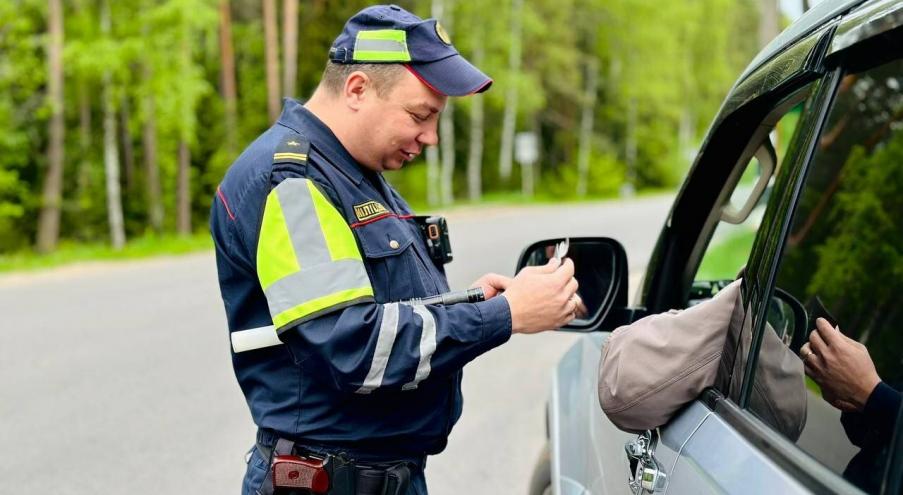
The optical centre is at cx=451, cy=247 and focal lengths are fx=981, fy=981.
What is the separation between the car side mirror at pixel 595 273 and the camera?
225cm

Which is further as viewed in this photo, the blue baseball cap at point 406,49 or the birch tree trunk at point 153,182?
the birch tree trunk at point 153,182

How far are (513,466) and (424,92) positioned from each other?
3.54 metres

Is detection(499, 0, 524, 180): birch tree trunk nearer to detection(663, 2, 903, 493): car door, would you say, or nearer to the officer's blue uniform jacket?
detection(663, 2, 903, 493): car door

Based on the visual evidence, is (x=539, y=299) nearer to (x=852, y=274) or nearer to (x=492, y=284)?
(x=492, y=284)

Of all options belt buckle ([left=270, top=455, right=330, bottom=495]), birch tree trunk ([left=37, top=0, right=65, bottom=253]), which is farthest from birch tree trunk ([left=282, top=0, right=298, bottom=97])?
belt buckle ([left=270, top=455, right=330, bottom=495])

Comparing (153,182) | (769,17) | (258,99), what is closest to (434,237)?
(769,17)

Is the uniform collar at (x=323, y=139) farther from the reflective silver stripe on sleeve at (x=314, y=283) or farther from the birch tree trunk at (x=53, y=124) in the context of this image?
the birch tree trunk at (x=53, y=124)

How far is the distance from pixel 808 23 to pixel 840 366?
69 centimetres

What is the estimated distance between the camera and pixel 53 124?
2117 centimetres

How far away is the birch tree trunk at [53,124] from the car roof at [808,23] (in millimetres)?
20484

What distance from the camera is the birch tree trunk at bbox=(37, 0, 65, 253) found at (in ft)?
67.4

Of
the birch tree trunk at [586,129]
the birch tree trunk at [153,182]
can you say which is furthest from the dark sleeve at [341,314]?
the birch tree trunk at [586,129]

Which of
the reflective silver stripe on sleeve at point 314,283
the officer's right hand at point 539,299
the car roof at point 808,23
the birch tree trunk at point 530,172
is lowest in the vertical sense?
the birch tree trunk at point 530,172

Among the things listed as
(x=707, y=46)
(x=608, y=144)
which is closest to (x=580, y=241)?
(x=608, y=144)
